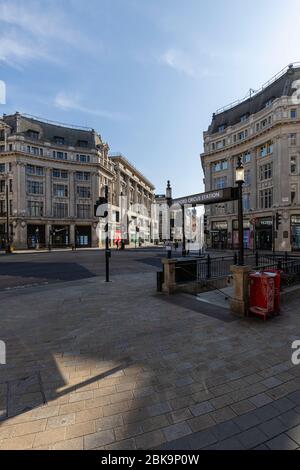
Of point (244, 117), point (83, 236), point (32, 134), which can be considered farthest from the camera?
point (83, 236)

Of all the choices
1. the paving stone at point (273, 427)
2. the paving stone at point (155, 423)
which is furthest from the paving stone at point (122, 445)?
the paving stone at point (273, 427)

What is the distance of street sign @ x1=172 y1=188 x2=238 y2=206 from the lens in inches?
328

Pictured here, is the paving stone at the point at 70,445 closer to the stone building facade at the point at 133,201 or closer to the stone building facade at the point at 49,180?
the stone building facade at the point at 49,180

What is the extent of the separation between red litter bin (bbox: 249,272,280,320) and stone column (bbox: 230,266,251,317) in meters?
0.14

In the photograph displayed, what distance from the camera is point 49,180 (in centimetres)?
4872

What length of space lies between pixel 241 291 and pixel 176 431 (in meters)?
4.58

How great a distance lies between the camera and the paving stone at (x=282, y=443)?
8.03ft

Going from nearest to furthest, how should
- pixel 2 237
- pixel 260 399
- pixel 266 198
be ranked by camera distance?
pixel 260 399, pixel 266 198, pixel 2 237

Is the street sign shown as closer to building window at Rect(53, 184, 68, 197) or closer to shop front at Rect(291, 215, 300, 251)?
shop front at Rect(291, 215, 300, 251)

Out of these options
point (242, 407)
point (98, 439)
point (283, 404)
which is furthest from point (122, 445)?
point (283, 404)

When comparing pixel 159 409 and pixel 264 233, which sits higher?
pixel 264 233

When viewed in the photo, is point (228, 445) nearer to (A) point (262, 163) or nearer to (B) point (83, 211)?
(A) point (262, 163)

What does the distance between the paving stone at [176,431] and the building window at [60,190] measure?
52.6m

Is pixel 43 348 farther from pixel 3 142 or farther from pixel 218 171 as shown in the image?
pixel 3 142
